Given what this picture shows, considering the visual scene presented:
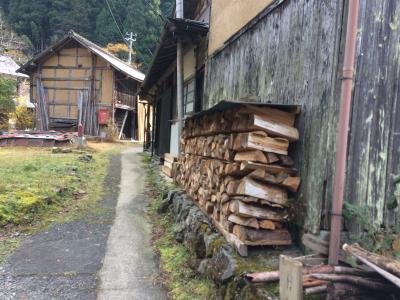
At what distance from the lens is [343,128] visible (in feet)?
9.95

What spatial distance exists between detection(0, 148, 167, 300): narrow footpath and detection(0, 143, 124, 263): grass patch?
0.36 meters

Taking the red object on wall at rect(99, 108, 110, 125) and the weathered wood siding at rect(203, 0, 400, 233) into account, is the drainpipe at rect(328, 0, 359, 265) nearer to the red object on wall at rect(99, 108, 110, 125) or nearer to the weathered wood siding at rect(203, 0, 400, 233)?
the weathered wood siding at rect(203, 0, 400, 233)

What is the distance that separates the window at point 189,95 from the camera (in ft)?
32.7

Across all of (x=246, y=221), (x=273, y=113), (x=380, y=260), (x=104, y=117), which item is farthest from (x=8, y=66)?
(x=380, y=260)

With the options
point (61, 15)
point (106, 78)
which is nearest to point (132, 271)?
point (106, 78)

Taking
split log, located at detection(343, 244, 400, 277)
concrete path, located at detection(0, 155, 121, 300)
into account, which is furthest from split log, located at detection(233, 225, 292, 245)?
concrete path, located at detection(0, 155, 121, 300)

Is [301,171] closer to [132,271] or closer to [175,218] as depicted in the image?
[132,271]

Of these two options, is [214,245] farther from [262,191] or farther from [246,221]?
[262,191]

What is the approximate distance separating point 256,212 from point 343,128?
1223 mm

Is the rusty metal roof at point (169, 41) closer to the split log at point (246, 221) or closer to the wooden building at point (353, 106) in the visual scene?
the wooden building at point (353, 106)

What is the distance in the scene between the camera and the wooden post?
8.31 feet

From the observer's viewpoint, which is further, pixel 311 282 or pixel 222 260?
pixel 222 260

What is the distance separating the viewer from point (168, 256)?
541 cm

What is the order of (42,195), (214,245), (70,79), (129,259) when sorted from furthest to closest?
(70,79) → (42,195) → (129,259) → (214,245)
